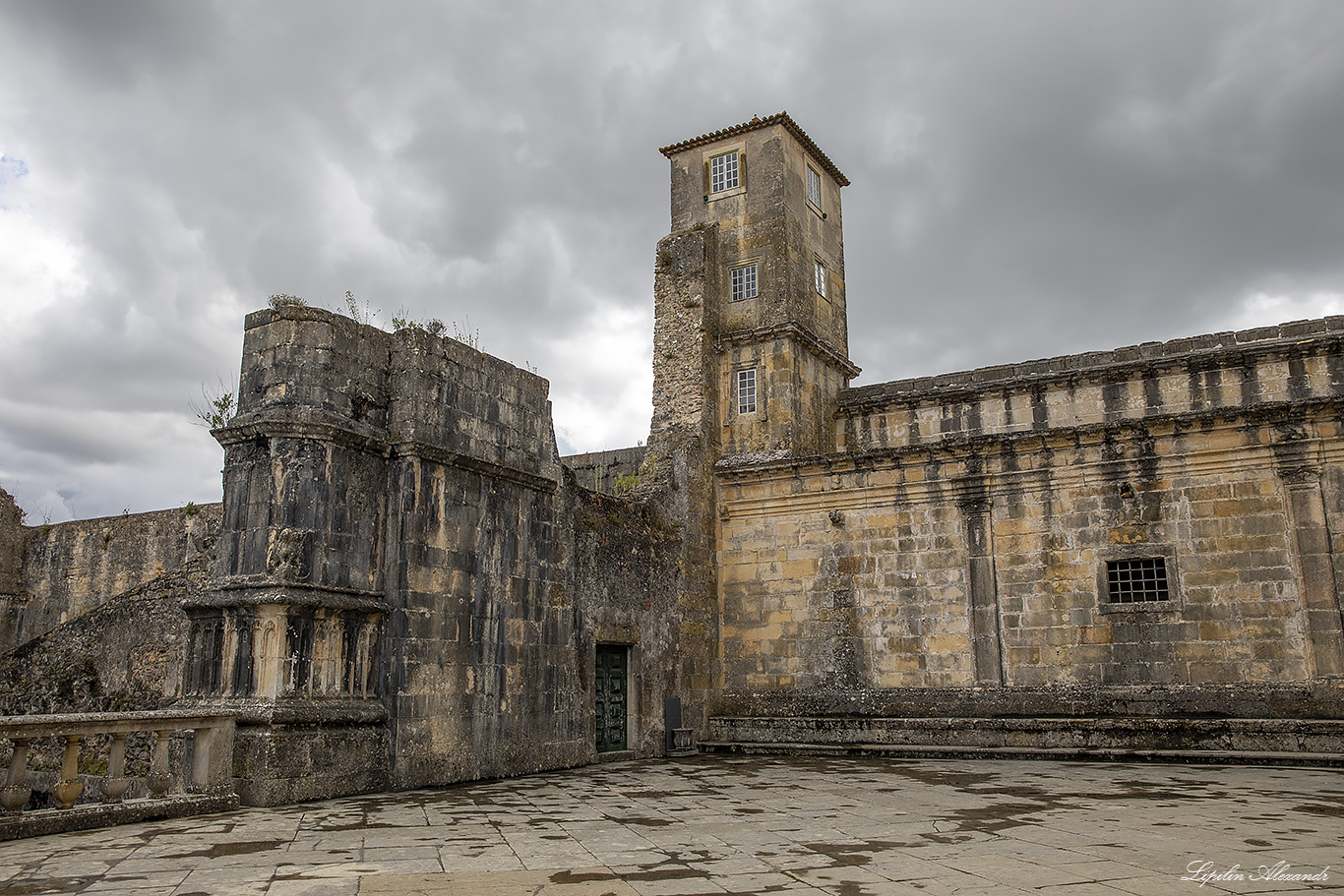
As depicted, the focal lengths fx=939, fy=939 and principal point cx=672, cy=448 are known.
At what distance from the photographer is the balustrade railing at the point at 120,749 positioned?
7051mm

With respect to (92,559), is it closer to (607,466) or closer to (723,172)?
(607,466)

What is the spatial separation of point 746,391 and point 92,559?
12.9 m

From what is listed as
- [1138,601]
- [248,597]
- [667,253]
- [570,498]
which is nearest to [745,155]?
[667,253]

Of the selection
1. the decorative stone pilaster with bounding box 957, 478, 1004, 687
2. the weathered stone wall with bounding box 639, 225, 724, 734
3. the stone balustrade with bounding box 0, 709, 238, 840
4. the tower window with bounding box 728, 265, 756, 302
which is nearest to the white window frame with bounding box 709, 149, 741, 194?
the weathered stone wall with bounding box 639, 225, 724, 734

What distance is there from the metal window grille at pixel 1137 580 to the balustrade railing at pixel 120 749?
12212 millimetres

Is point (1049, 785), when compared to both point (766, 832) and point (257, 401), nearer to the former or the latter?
point (766, 832)

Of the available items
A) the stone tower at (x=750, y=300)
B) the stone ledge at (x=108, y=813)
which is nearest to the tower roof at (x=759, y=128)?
the stone tower at (x=750, y=300)

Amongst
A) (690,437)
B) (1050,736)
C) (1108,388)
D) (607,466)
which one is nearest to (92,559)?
(607,466)

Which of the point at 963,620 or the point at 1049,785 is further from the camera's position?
the point at 963,620

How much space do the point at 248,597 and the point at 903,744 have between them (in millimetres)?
10058

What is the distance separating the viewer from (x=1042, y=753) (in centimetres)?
1371

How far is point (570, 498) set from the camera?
13.7 metres

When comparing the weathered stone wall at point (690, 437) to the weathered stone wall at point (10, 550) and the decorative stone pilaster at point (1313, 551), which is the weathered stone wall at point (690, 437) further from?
the weathered stone wall at point (10, 550)

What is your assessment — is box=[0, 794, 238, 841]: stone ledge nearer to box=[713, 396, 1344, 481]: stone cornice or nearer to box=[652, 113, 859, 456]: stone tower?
box=[713, 396, 1344, 481]: stone cornice
